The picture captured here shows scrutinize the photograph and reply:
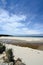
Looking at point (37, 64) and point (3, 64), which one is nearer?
point (3, 64)

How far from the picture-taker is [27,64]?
30.7 ft

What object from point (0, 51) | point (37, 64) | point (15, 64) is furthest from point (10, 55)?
point (0, 51)

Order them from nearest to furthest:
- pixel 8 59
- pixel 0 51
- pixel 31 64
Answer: pixel 8 59, pixel 31 64, pixel 0 51

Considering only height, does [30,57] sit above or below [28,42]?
below

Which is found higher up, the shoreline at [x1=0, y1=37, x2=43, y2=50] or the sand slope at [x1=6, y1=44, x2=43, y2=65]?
the shoreline at [x1=0, y1=37, x2=43, y2=50]

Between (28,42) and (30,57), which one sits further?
(28,42)

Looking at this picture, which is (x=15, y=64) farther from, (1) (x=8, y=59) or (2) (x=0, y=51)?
(2) (x=0, y=51)

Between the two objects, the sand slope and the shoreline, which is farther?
the shoreline

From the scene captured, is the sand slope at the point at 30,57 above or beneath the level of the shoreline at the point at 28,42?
beneath

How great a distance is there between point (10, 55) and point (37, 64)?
6.65ft

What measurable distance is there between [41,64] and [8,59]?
7.97ft

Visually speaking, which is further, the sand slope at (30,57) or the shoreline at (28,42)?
the shoreline at (28,42)

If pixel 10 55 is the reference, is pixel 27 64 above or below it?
below

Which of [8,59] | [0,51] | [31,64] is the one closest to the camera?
[8,59]
